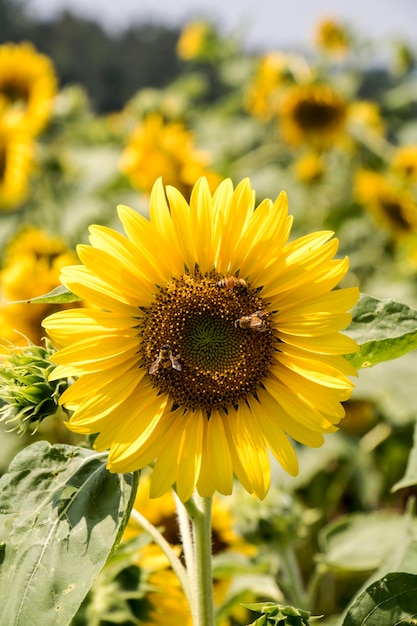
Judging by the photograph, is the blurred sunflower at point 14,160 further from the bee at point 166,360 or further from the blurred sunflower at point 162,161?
the bee at point 166,360

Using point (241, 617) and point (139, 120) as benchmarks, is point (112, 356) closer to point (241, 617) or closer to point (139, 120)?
point (241, 617)

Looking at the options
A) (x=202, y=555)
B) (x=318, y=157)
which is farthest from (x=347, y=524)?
(x=318, y=157)

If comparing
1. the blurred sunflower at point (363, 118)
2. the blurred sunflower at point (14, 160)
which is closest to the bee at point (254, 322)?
the blurred sunflower at point (14, 160)

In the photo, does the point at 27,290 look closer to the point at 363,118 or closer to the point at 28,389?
the point at 28,389

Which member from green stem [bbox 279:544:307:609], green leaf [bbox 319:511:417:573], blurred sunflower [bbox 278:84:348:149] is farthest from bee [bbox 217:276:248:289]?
blurred sunflower [bbox 278:84:348:149]

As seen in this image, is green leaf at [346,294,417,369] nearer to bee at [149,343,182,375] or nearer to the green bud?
bee at [149,343,182,375]
